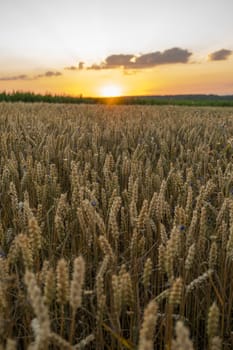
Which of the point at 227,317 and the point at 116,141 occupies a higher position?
the point at 116,141

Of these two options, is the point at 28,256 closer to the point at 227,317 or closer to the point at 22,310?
the point at 22,310

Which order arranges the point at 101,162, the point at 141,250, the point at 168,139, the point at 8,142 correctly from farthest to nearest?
the point at 168,139
the point at 8,142
the point at 101,162
the point at 141,250

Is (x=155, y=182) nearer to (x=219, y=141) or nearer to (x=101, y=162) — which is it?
(x=101, y=162)

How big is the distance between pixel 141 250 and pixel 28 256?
1.89 ft

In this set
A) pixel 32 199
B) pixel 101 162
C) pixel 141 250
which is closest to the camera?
pixel 141 250

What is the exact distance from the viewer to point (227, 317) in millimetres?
1051

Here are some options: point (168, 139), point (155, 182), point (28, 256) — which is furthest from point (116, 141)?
point (28, 256)

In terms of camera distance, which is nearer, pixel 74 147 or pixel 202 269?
pixel 202 269

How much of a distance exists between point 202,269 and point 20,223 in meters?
0.59

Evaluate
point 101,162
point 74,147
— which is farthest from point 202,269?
point 74,147

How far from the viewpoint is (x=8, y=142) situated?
2.90 meters

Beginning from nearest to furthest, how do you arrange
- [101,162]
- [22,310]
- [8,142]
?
[22,310]
[101,162]
[8,142]

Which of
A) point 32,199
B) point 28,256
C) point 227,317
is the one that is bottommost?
point 227,317

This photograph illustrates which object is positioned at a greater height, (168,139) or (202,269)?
(168,139)
